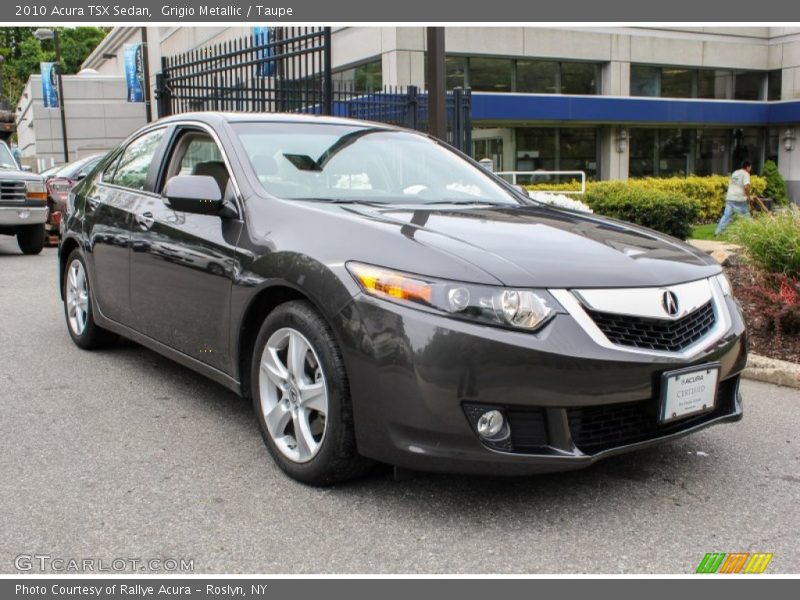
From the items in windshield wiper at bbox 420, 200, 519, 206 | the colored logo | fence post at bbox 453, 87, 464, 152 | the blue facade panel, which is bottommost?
the colored logo

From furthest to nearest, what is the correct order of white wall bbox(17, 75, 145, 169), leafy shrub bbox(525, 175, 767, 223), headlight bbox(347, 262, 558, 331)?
white wall bbox(17, 75, 145, 169) → leafy shrub bbox(525, 175, 767, 223) → headlight bbox(347, 262, 558, 331)

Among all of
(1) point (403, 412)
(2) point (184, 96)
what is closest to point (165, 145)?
(1) point (403, 412)

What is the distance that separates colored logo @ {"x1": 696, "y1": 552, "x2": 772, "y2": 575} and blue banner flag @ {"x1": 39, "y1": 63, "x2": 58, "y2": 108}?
108 feet

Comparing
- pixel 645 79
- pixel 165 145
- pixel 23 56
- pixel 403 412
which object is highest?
pixel 23 56

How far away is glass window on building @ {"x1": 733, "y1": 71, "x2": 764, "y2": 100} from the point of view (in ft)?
95.7

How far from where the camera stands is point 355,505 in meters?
3.34

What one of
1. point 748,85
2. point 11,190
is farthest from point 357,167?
point 748,85

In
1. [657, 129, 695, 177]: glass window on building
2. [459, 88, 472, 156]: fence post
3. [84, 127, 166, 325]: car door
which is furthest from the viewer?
[657, 129, 695, 177]: glass window on building

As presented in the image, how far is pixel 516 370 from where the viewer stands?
295cm

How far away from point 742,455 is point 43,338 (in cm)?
506

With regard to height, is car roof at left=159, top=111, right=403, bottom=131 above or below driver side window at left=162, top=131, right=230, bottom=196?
above

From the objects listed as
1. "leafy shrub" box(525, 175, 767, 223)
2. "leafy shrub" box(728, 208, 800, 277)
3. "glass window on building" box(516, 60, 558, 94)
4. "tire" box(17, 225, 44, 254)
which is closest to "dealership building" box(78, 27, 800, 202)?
"glass window on building" box(516, 60, 558, 94)

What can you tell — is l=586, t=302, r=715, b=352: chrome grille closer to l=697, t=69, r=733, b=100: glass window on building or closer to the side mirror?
the side mirror
